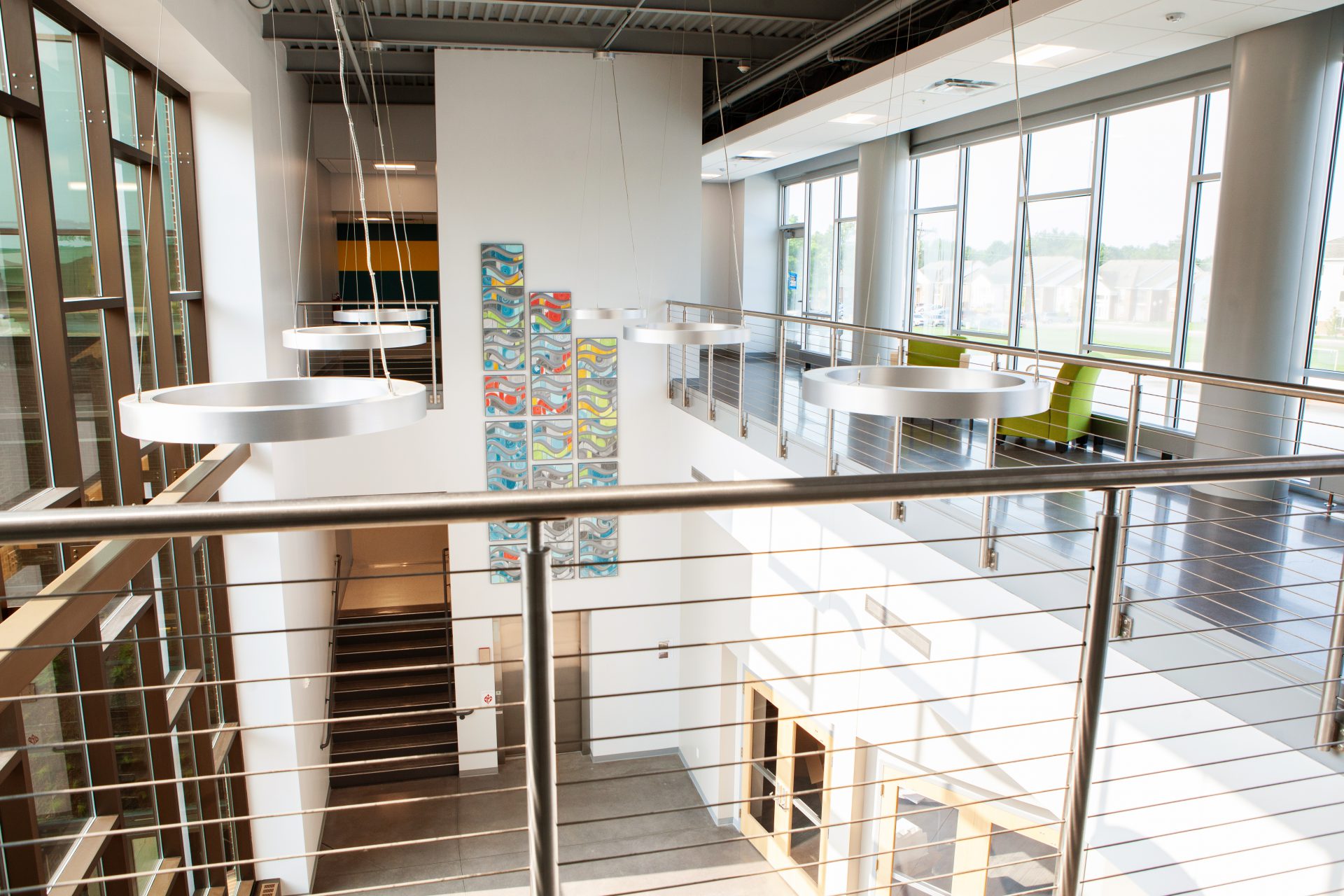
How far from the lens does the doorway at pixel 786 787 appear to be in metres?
5.50

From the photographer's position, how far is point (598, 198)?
6871 millimetres

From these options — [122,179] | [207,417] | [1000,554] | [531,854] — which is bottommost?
[1000,554]

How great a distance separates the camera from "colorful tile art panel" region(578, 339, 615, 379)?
696cm

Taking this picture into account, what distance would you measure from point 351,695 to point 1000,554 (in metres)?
6.13

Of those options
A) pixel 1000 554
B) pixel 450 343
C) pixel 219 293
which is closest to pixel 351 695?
pixel 450 343

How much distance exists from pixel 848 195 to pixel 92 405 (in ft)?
23.3

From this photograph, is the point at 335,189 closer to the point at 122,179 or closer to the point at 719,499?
the point at 122,179

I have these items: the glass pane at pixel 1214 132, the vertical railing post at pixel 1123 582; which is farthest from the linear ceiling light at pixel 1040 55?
the vertical railing post at pixel 1123 582

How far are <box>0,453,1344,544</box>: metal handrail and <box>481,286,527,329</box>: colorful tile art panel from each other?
19.6ft

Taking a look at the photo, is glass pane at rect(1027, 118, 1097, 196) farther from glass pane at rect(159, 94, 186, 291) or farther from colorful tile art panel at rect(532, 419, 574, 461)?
glass pane at rect(159, 94, 186, 291)

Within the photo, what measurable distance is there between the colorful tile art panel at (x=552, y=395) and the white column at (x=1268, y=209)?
4.24 m

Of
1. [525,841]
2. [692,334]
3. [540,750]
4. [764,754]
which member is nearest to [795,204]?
[764,754]

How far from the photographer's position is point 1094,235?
5.59m

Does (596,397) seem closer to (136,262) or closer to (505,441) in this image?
(505,441)
